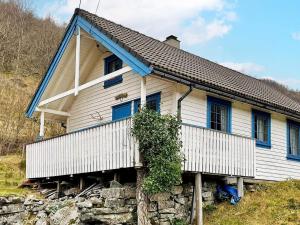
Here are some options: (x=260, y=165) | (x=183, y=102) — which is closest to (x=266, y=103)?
(x=260, y=165)

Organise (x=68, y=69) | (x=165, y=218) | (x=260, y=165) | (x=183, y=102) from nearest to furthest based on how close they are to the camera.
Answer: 1. (x=165, y=218)
2. (x=183, y=102)
3. (x=260, y=165)
4. (x=68, y=69)

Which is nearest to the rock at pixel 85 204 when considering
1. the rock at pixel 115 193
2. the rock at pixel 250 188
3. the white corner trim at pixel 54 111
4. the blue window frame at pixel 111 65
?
the rock at pixel 115 193

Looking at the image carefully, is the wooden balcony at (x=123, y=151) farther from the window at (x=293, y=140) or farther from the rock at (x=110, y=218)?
the window at (x=293, y=140)

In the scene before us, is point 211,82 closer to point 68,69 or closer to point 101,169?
→ point 101,169

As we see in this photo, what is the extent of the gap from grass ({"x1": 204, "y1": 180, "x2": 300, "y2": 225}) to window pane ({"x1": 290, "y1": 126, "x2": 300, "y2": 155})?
381 centimetres

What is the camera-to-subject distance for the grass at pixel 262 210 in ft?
43.7

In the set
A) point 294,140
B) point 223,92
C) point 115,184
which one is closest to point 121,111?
point 223,92

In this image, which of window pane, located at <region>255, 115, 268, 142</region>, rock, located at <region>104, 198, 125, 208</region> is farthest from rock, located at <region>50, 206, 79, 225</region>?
window pane, located at <region>255, 115, 268, 142</region>

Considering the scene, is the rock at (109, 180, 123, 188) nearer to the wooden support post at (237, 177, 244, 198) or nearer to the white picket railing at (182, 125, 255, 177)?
the white picket railing at (182, 125, 255, 177)

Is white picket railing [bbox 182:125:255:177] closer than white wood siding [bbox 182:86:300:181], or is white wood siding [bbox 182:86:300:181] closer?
white picket railing [bbox 182:125:255:177]

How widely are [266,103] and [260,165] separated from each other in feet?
7.89

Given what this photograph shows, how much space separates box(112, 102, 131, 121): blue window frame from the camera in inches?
659

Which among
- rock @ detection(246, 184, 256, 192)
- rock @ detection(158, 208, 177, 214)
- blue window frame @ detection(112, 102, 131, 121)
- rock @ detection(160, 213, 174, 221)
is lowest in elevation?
rock @ detection(160, 213, 174, 221)

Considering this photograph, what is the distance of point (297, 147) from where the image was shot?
2023 cm
